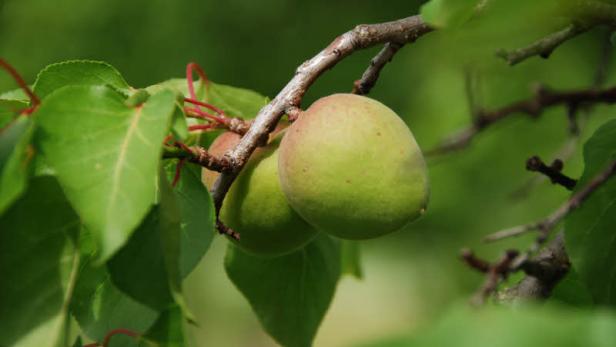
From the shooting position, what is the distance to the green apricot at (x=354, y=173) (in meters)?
0.74

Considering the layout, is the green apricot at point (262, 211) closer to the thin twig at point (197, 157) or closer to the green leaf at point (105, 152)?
the thin twig at point (197, 157)

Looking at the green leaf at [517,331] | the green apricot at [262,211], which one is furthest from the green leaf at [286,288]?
the green leaf at [517,331]

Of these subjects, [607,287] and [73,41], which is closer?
[607,287]

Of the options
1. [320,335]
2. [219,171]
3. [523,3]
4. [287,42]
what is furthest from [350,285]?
[523,3]

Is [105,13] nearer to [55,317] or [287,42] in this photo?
[287,42]

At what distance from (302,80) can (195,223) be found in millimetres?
183

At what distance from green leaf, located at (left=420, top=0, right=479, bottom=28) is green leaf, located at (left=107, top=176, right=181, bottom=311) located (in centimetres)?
23

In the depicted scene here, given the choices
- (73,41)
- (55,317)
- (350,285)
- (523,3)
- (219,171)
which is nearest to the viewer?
(523,3)

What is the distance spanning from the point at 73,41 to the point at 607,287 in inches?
125

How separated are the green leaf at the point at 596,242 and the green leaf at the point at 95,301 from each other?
1.23ft

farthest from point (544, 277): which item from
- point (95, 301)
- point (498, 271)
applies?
point (95, 301)

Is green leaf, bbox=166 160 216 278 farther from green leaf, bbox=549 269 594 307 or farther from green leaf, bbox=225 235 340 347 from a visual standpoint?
green leaf, bbox=549 269 594 307

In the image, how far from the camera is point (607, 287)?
0.70m

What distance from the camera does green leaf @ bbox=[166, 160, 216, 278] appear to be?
2.44ft
